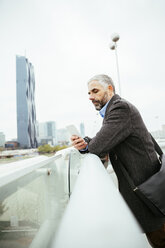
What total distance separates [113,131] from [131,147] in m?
0.21

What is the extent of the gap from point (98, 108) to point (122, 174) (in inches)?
27.1

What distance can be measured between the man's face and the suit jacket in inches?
15.3

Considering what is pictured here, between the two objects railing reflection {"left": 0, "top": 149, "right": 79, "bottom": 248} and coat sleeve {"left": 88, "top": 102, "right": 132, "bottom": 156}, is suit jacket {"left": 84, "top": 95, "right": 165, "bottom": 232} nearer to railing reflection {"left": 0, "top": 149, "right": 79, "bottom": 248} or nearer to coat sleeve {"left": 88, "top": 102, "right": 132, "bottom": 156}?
coat sleeve {"left": 88, "top": 102, "right": 132, "bottom": 156}

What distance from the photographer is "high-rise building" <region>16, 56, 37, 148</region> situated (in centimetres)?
6581

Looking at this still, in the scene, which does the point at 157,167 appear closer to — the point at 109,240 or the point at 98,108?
the point at 98,108

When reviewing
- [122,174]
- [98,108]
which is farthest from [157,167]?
[98,108]

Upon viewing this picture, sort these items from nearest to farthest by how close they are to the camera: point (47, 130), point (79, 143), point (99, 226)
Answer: point (99, 226) < point (79, 143) < point (47, 130)

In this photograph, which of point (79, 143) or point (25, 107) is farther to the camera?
point (25, 107)

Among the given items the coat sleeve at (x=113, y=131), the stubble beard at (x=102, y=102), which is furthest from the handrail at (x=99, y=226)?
the stubble beard at (x=102, y=102)

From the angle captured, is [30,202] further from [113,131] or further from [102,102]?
[102,102]

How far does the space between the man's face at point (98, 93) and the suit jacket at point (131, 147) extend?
0.39 m

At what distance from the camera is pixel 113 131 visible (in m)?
0.97

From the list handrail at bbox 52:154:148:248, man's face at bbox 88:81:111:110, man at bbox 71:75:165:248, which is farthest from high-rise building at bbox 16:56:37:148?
handrail at bbox 52:154:148:248

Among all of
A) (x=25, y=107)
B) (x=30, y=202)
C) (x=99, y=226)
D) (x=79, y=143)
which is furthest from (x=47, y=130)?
(x=99, y=226)
